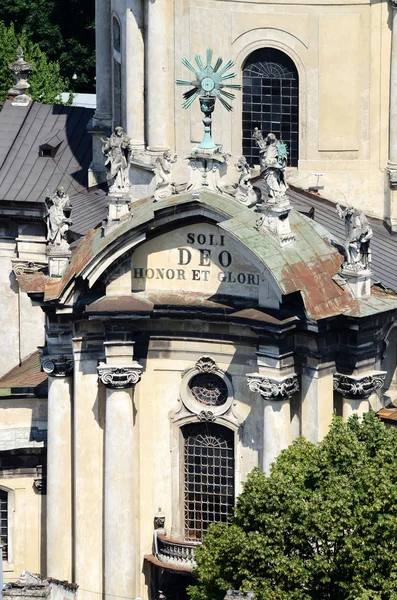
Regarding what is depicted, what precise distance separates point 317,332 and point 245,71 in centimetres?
1377

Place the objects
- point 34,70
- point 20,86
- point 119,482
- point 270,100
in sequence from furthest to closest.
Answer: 1. point 34,70
2. point 20,86
3. point 270,100
4. point 119,482

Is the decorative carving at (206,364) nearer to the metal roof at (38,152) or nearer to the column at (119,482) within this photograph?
the column at (119,482)

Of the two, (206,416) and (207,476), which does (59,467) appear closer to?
(207,476)

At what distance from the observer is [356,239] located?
80.4 metres

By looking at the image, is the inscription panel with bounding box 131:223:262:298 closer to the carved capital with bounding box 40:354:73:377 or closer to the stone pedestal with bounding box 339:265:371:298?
the stone pedestal with bounding box 339:265:371:298

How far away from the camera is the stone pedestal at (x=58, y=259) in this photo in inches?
3278

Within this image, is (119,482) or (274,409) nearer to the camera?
(274,409)

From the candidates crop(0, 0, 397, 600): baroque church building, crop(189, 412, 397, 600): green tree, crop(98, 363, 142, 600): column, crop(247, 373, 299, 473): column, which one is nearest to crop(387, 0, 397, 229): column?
crop(0, 0, 397, 600): baroque church building

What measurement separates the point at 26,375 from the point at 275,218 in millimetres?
14932

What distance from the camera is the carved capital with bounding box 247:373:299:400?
80.8m

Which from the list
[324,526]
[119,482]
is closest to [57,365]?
[119,482]

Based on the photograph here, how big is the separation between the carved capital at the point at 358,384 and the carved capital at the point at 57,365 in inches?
313

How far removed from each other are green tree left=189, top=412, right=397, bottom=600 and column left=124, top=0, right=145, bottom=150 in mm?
18446

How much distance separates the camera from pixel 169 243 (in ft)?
270
